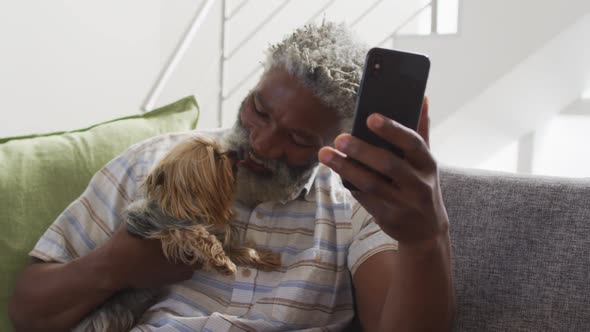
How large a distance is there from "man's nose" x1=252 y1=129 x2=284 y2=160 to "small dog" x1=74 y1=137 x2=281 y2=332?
0.21 feet

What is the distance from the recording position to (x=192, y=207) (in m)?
1.27

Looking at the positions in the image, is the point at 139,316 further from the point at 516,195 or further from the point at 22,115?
the point at 22,115

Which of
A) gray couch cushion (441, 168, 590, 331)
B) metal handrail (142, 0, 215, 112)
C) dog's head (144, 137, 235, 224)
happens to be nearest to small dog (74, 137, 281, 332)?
dog's head (144, 137, 235, 224)

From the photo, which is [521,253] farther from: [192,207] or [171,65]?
[171,65]

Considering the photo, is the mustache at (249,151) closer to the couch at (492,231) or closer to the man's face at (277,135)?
the man's face at (277,135)

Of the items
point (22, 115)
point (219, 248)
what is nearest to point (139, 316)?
point (219, 248)

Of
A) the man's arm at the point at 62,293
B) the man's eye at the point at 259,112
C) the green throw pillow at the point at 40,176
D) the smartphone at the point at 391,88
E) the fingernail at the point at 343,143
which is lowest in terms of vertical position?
the man's arm at the point at 62,293

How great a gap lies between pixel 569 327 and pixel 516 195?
0.27 metres

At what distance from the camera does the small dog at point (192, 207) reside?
49.9 inches

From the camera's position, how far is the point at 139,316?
146cm

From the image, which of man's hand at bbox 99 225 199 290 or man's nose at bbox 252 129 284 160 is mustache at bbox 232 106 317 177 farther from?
man's hand at bbox 99 225 199 290

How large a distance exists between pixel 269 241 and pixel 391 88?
54cm

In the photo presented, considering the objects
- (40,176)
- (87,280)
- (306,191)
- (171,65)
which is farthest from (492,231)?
(171,65)

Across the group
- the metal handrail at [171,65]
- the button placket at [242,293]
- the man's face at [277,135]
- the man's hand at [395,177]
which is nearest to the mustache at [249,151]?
the man's face at [277,135]
